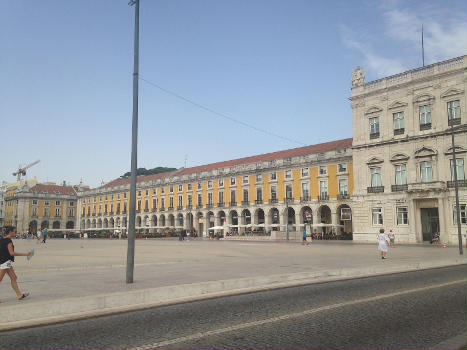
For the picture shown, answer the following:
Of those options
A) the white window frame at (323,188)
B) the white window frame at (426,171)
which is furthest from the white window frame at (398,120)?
the white window frame at (323,188)

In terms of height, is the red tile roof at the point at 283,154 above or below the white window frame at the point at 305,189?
above

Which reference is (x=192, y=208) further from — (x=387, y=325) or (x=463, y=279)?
(x=387, y=325)

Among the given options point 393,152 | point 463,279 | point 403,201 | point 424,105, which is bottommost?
point 463,279

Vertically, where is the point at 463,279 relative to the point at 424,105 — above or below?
below

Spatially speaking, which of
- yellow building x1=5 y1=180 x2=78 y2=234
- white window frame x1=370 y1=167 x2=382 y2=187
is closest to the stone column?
white window frame x1=370 y1=167 x2=382 y2=187

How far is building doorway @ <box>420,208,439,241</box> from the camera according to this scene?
38.6 m

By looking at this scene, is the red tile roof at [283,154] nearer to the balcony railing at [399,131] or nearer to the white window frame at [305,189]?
the white window frame at [305,189]

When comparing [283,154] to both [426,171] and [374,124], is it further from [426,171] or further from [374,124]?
[426,171]

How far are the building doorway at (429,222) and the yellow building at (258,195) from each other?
892 cm

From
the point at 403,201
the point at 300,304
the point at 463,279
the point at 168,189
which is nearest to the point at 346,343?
the point at 300,304

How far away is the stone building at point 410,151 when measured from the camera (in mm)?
36562

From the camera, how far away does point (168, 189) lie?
81125mm

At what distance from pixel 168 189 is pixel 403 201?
51.4 metres

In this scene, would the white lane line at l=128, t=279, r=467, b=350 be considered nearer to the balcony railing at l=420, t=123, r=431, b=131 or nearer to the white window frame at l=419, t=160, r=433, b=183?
the white window frame at l=419, t=160, r=433, b=183
